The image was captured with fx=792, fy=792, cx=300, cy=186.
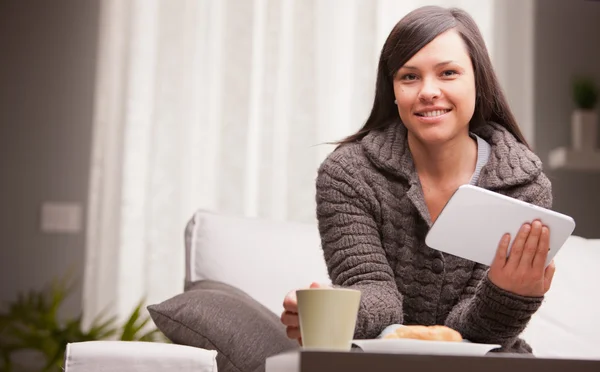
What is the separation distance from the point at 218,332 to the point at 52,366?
1448 millimetres

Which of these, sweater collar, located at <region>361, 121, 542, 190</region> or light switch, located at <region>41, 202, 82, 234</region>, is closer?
sweater collar, located at <region>361, 121, 542, 190</region>

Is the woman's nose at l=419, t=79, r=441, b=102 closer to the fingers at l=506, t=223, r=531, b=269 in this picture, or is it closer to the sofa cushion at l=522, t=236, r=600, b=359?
the fingers at l=506, t=223, r=531, b=269

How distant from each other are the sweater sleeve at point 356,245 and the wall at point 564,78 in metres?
1.85

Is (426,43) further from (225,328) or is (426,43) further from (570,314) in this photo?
(570,314)

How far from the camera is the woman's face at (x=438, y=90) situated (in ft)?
4.80

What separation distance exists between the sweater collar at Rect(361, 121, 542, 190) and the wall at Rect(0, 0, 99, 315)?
1953mm

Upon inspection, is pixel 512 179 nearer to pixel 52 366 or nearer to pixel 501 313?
pixel 501 313

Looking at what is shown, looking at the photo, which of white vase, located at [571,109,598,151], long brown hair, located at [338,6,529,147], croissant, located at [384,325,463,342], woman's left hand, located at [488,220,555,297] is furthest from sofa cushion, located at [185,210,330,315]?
white vase, located at [571,109,598,151]

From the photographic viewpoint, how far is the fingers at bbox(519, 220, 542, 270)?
3.49 feet

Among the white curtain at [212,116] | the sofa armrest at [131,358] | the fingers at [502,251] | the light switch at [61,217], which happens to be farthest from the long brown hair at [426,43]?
the light switch at [61,217]

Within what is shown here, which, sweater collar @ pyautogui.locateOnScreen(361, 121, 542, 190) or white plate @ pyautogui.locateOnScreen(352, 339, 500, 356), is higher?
sweater collar @ pyautogui.locateOnScreen(361, 121, 542, 190)

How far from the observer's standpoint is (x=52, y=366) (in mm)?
2734

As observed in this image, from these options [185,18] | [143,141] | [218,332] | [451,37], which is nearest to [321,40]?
[185,18]

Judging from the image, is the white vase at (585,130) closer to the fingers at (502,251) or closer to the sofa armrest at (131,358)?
the fingers at (502,251)
